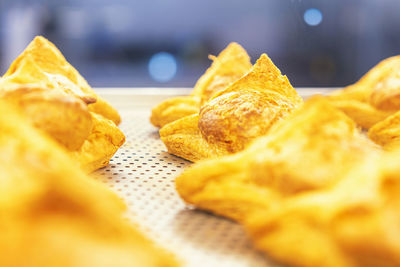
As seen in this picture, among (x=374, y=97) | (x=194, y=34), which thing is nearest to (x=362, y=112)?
(x=374, y=97)

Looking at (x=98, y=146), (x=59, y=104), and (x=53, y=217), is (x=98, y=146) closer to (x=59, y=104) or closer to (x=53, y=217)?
(x=59, y=104)

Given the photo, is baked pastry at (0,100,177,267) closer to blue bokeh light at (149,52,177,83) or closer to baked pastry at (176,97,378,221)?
baked pastry at (176,97,378,221)

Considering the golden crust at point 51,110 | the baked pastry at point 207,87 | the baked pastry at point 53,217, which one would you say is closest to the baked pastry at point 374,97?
the baked pastry at point 207,87

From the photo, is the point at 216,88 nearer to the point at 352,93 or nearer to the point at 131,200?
the point at 352,93

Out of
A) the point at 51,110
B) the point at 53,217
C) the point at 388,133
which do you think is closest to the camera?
the point at 53,217

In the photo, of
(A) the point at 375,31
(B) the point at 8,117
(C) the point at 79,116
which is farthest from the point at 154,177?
(A) the point at 375,31

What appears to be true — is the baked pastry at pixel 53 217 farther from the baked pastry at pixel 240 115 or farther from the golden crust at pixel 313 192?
the baked pastry at pixel 240 115

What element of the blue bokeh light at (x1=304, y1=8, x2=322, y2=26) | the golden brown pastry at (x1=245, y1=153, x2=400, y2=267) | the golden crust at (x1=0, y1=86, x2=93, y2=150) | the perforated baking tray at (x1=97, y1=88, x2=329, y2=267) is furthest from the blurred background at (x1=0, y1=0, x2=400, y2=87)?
the golden brown pastry at (x1=245, y1=153, x2=400, y2=267)
